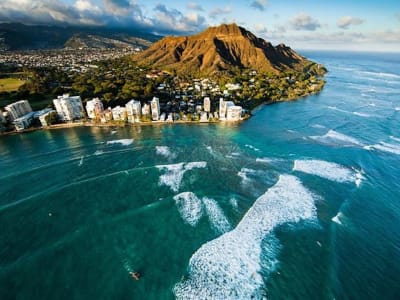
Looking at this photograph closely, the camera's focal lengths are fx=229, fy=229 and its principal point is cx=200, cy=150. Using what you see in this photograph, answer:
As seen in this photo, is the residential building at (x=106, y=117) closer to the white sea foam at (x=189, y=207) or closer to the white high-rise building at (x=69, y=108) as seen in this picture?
the white high-rise building at (x=69, y=108)

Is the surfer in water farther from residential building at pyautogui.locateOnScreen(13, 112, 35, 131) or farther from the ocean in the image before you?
residential building at pyautogui.locateOnScreen(13, 112, 35, 131)

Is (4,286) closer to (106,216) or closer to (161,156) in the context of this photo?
(106,216)

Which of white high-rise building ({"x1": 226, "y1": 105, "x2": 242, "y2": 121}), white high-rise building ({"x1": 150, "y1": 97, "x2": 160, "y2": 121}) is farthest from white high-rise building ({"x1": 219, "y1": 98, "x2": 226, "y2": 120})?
white high-rise building ({"x1": 150, "y1": 97, "x2": 160, "y2": 121})

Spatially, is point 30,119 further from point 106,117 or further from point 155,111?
point 155,111

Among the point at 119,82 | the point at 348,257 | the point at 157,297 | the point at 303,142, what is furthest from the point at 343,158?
the point at 119,82

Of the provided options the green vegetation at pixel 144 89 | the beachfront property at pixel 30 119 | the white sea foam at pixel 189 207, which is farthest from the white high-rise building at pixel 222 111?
the beachfront property at pixel 30 119

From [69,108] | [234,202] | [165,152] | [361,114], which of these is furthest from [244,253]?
[361,114]
